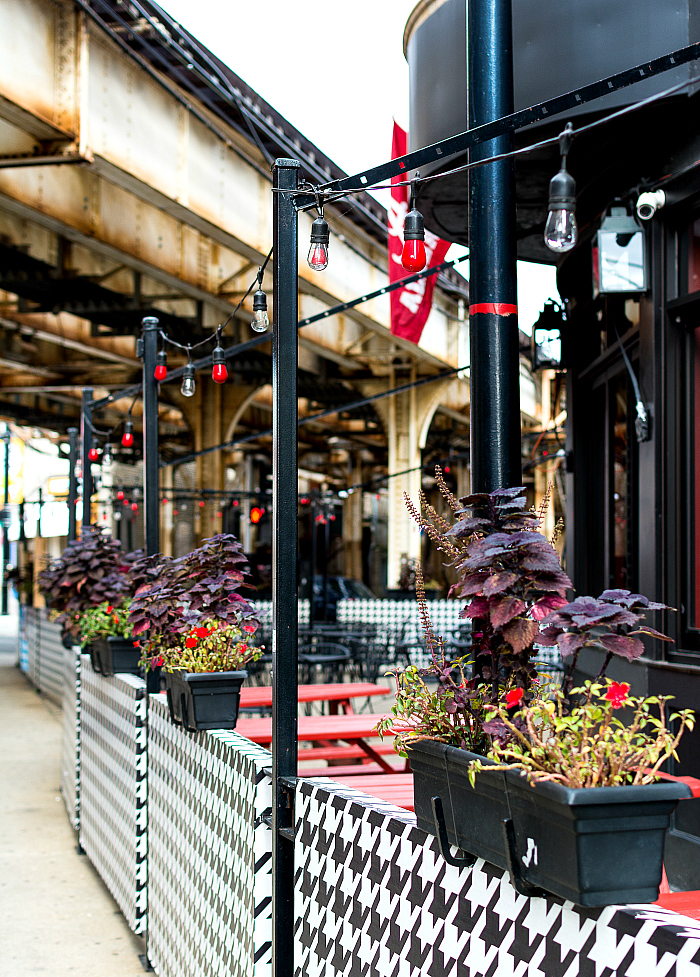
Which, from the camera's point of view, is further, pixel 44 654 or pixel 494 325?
pixel 44 654

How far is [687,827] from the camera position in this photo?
17.7 feet

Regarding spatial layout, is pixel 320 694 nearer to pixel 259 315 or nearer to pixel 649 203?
pixel 259 315

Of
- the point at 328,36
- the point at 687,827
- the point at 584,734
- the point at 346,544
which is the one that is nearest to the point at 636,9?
the point at 687,827

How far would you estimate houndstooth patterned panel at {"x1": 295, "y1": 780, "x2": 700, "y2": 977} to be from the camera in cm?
181

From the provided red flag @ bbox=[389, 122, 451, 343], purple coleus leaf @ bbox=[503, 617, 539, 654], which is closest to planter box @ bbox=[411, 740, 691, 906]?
purple coleus leaf @ bbox=[503, 617, 539, 654]

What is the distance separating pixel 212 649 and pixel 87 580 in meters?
4.19

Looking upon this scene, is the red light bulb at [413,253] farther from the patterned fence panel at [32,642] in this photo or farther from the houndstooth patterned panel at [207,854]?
the patterned fence panel at [32,642]

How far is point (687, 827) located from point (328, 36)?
34.8ft

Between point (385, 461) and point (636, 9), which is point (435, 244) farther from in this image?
point (385, 461)

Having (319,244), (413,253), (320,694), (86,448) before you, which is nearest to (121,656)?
(320,694)

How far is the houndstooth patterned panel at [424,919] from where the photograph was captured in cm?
181

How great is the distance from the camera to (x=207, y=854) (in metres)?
4.13

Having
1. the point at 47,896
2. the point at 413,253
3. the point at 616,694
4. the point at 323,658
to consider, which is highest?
the point at 413,253

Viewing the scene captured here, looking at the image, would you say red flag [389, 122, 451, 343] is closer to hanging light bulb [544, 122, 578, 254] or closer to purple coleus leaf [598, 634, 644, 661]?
hanging light bulb [544, 122, 578, 254]
